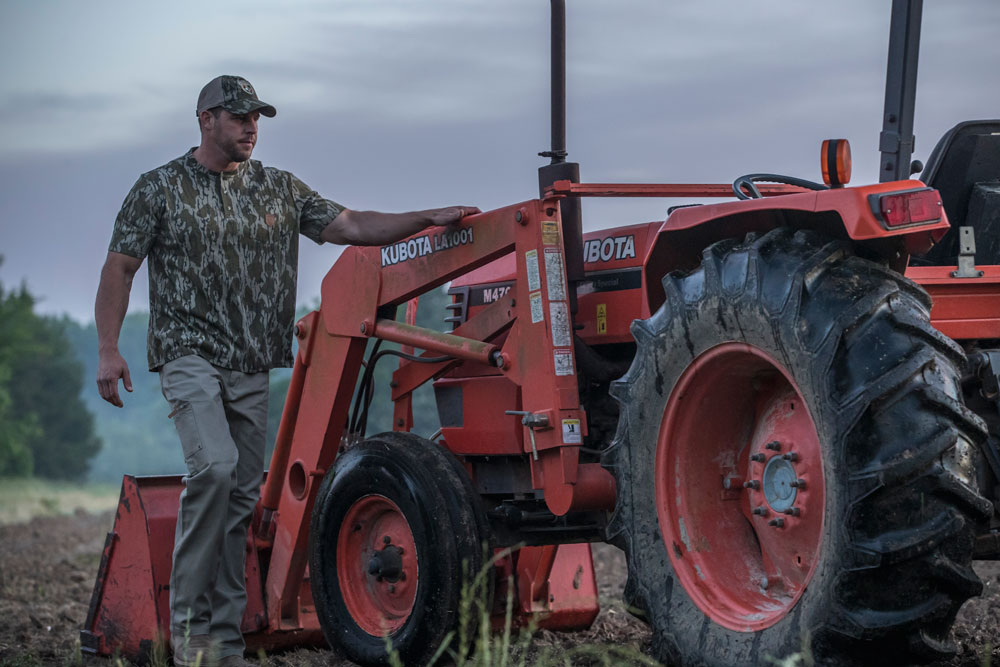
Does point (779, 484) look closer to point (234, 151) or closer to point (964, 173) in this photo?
point (964, 173)

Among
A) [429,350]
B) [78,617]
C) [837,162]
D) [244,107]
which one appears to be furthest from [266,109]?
[78,617]

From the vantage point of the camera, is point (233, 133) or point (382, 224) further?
point (382, 224)

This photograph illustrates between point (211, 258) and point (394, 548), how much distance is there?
1384 mm

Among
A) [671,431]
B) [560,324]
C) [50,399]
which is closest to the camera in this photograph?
[671,431]

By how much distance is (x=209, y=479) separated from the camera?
5.19m

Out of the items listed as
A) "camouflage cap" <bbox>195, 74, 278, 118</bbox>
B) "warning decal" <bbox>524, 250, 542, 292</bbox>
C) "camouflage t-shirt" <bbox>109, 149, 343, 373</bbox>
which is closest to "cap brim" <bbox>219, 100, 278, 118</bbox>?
"camouflage cap" <bbox>195, 74, 278, 118</bbox>

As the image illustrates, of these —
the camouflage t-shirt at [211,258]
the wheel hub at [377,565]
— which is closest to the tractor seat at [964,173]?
the wheel hub at [377,565]

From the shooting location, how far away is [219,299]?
537 cm

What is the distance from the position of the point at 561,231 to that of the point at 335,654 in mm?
2092

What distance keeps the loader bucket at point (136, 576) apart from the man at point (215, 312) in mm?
417

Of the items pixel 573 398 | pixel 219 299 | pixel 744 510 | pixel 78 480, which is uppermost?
pixel 219 299

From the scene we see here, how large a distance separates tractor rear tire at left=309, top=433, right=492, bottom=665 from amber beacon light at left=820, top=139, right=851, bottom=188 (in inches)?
75.6

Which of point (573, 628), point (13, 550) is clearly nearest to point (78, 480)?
point (13, 550)

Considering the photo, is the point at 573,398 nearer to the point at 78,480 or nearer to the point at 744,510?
the point at 744,510
